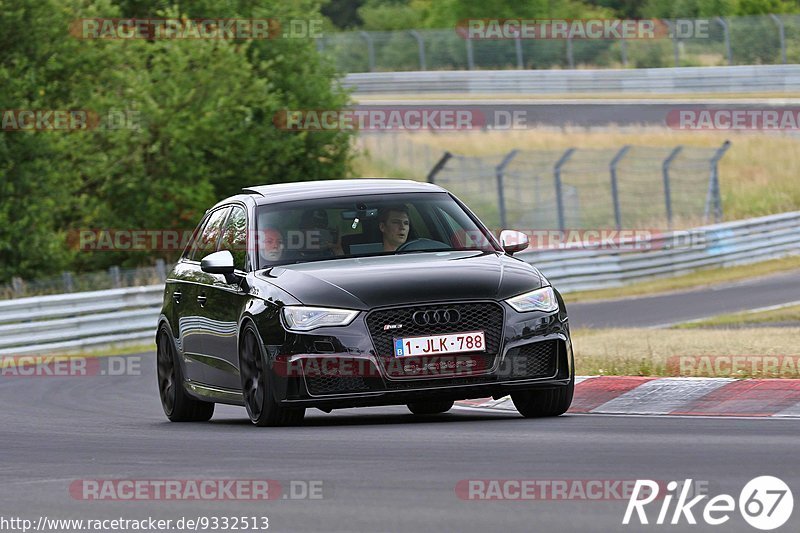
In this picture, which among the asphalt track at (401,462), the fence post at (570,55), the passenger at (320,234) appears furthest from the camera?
the fence post at (570,55)

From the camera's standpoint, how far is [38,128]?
102 feet

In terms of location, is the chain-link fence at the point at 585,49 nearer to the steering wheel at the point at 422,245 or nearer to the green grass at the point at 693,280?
the green grass at the point at 693,280

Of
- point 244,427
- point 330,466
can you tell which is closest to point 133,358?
point 244,427

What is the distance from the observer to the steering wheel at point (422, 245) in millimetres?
10797

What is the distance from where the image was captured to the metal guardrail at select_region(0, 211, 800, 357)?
2283 cm

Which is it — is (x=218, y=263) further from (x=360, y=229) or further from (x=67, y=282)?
(x=67, y=282)

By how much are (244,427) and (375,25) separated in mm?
74310

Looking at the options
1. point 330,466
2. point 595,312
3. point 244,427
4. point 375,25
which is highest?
point 330,466

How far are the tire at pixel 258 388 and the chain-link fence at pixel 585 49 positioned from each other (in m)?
38.8

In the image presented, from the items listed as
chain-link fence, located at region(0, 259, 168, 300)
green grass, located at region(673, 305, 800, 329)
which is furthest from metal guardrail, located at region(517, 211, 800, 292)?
chain-link fence, located at region(0, 259, 168, 300)

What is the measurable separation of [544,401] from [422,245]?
1.29m

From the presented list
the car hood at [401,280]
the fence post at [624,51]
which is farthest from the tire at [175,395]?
the fence post at [624,51]

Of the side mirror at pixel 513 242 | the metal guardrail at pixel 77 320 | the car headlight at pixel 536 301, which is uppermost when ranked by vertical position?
the side mirror at pixel 513 242

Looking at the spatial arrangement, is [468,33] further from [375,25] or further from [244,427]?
[244,427]
